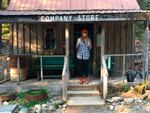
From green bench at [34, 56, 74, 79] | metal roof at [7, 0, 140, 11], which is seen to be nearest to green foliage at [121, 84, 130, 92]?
green bench at [34, 56, 74, 79]

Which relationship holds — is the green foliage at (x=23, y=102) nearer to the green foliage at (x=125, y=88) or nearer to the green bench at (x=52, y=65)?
the green bench at (x=52, y=65)

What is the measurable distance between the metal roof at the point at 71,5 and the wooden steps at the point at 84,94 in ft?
10.6

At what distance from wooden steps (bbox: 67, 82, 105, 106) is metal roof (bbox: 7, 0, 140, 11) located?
10.6 feet

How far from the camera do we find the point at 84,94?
13188 mm

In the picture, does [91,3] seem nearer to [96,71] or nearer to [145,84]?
[96,71]

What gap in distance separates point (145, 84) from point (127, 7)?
11.4 ft

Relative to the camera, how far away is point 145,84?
13.4 m

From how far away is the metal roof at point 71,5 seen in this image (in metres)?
15.1

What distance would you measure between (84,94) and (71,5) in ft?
13.6

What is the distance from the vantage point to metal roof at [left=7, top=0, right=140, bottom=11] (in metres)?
15.1

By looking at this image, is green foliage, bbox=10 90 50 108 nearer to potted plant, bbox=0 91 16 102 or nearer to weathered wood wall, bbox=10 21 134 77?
potted plant, bbox=0 91 16 102

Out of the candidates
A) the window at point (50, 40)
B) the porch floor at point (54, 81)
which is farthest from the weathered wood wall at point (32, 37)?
the porch floor at point (54, 81)

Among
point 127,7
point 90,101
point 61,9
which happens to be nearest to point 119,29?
point 127,7

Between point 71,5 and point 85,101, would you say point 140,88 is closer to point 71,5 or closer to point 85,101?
point 85,101
